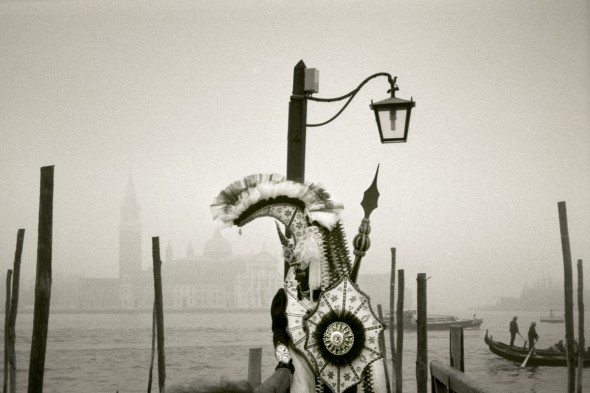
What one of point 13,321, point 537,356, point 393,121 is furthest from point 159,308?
point 537,356

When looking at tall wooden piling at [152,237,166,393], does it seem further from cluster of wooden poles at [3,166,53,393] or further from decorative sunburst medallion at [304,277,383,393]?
decorative sunburst medallion at [304,277,383,393]

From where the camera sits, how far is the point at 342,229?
3.73 meters

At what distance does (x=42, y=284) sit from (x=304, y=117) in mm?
3142

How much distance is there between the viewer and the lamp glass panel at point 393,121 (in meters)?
4.70

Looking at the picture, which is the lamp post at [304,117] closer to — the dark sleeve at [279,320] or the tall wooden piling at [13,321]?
A: the dark sleeve at [279,320]

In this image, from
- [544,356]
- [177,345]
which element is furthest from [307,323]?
[177,345]

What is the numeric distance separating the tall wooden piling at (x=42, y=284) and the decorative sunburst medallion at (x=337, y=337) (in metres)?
3.51

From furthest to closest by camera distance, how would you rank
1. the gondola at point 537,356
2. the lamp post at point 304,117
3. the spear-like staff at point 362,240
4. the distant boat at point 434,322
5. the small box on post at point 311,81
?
the distant boat at point 434,322 → the gondola at point 537,356 → the small box on post at point 311,81 → the lamp post at point 304,117 → the spear-like staff at point 362,240

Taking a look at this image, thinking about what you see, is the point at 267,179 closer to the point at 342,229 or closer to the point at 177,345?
the point at 342,229

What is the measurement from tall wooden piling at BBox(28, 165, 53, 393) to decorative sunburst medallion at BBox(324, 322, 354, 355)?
3.51 m

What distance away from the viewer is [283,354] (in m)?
3.49

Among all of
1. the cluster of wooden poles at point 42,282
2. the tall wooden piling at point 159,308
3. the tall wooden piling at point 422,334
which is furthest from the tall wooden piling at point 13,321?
the tall wooden piling at point 422,334

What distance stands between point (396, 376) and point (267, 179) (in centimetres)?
1336

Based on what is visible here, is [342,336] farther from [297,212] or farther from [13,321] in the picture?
[13,321]
